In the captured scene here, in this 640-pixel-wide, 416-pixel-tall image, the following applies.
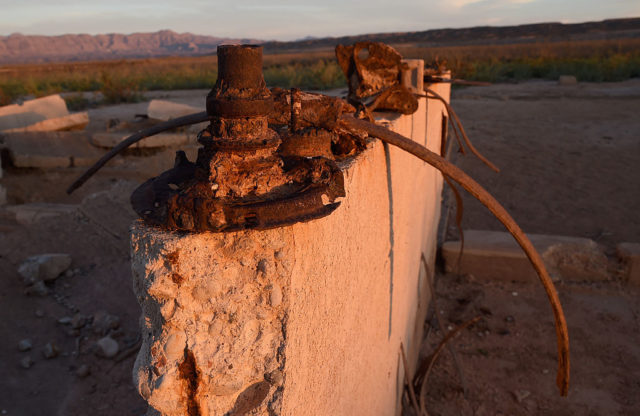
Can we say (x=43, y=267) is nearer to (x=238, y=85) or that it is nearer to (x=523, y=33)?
(x=238, y=85)

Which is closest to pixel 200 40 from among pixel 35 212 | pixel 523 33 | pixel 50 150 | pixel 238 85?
pixel 523 33

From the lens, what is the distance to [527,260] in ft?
14.3

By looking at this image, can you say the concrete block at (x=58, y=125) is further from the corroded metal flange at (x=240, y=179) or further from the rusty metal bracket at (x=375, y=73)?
the corroded metal flange at (x=240, y=179)

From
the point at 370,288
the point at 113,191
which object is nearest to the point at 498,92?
the point at 113,191

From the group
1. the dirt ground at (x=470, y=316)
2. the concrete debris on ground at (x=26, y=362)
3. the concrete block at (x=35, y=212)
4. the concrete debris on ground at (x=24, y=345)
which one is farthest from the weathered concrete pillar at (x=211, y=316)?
the concrete block at (x=35, y=212)

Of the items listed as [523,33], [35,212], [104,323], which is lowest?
[104,323]

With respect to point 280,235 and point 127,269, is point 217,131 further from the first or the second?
point 127,269

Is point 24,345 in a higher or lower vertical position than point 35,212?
lower

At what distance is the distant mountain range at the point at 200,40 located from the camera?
2749 inches

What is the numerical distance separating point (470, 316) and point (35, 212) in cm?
511

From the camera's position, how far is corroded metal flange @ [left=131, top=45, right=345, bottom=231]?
787 mm

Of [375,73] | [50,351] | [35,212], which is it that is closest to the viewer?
[375,73]

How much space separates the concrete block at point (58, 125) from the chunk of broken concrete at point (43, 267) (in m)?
5.24

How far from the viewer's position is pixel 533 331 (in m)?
3.80
